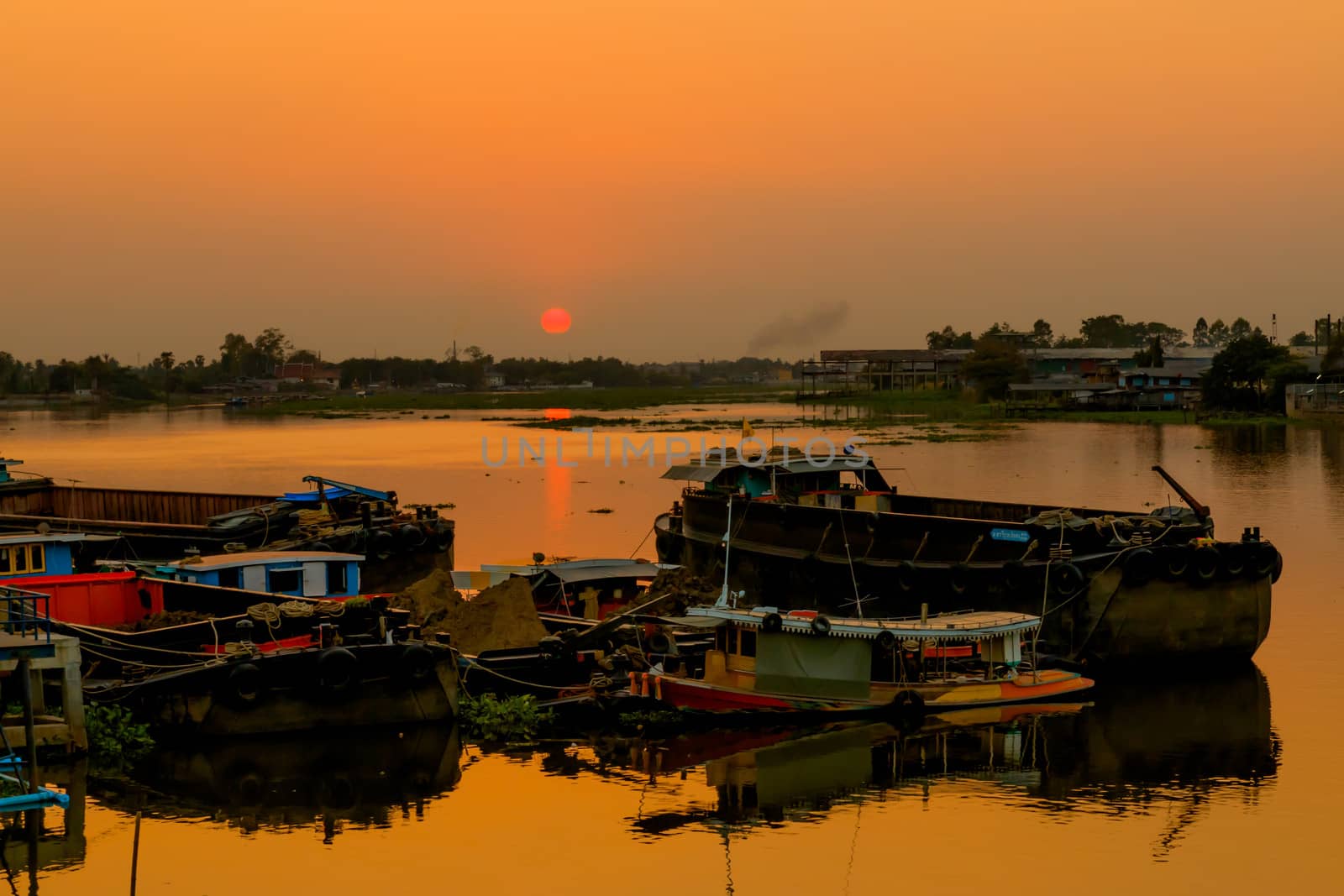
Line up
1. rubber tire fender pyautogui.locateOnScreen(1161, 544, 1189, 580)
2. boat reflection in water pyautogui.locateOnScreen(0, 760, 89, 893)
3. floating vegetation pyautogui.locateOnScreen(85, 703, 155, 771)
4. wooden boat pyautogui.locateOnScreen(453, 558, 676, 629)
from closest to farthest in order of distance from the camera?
boat reflection in water pyautogui.locateOnScreen(0, 760, 89, 893), floating vegetation pyautogui.locateOnScreen(85, 703, 155, 771), rubber tire fender pyautogui.locateOnScreen(1161, 544, 1189, 580), wooden boat pyautogui.locateOnScreen(453, 558, 676, 629)

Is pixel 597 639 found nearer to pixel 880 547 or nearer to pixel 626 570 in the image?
pixel 626 570

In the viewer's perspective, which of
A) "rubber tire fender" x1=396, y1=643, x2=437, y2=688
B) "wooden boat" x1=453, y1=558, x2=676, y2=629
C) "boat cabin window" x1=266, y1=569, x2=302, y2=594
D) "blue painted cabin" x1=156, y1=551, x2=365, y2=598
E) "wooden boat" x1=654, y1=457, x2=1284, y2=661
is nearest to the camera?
"rubber tire fender" x1=396, y1=643, x2=437, y2=688

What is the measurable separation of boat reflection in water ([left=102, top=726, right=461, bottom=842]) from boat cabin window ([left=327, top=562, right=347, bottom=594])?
5045 mm

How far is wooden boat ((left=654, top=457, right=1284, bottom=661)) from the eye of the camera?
1056 inches

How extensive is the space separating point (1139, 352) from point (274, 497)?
5506 inches

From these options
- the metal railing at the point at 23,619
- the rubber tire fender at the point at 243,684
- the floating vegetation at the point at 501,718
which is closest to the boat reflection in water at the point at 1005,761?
the floating vegetation at the point at 501,718

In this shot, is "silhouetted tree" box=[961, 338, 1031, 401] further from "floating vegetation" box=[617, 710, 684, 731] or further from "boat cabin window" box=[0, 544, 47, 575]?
"boat cabin window" box=[0, 544, 47, 575]

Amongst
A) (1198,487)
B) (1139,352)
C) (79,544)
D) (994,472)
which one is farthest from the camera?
(1139,352)

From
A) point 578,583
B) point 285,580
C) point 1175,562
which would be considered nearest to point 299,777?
point 285,580

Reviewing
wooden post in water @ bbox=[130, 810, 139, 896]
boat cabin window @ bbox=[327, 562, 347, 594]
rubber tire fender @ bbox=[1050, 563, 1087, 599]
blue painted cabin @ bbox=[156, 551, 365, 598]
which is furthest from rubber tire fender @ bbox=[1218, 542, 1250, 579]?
wooden post in water @ bbox=[130, 810, 139, 896]

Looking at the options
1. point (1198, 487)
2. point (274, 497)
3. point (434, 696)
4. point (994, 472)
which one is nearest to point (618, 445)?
point (994, 472)

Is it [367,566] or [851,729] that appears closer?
[851,729]

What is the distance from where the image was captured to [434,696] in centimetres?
2303

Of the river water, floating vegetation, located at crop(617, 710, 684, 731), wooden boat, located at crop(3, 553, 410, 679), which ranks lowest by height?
the river water
